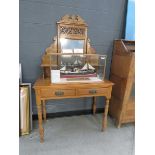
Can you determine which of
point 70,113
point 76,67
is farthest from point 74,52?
point 70,113

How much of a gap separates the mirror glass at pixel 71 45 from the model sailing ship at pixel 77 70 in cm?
20

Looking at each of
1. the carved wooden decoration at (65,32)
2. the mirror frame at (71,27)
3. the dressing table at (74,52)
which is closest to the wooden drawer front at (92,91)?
the dressing table at (74,52)

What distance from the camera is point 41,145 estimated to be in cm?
177

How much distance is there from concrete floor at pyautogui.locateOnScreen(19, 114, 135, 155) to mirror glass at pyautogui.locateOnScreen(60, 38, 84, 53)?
102 cm

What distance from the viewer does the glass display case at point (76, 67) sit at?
74.5 inches

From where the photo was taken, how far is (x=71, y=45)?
6.96 feet

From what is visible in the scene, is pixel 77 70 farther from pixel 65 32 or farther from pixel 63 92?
pixel 65 32

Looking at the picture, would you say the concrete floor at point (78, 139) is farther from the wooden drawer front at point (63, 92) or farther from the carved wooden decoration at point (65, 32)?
the carved wooden decoration at point (65, 32)

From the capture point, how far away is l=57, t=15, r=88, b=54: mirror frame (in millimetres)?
2061

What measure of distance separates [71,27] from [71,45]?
237 millimetres
